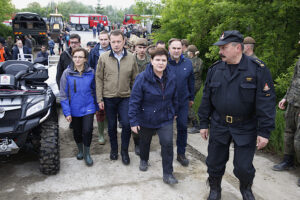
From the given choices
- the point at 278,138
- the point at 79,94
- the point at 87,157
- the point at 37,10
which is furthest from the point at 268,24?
the point at 37,10

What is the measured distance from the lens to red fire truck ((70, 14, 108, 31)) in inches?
2023

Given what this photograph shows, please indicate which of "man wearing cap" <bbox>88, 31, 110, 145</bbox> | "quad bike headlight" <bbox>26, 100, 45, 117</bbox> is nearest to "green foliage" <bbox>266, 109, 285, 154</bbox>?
"man wearing cap" <bbox>88, 31, 110, 145</bbox>

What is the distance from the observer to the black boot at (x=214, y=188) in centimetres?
328

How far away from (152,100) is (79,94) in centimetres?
113

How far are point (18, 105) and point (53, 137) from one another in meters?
0.62

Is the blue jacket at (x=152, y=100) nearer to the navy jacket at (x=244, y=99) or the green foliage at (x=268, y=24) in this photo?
the navy jacket at (x=244, y=99)

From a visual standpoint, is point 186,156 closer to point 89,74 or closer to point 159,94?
point 159,94

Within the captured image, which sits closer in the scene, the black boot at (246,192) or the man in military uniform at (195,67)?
the black boot at (246,192)

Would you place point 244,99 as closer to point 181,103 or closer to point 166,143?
point 166,143

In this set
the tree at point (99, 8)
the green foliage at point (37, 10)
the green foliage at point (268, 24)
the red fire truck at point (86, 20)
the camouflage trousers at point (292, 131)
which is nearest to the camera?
the camouflage trousers at point (292, 131)

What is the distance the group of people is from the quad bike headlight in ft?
1.11

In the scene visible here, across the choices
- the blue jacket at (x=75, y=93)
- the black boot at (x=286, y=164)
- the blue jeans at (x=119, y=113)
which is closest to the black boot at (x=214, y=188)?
the black boot at (x=286, y=164)

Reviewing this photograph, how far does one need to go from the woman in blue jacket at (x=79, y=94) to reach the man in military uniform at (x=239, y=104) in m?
1.74

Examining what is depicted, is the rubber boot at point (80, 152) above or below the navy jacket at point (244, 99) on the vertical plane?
below
